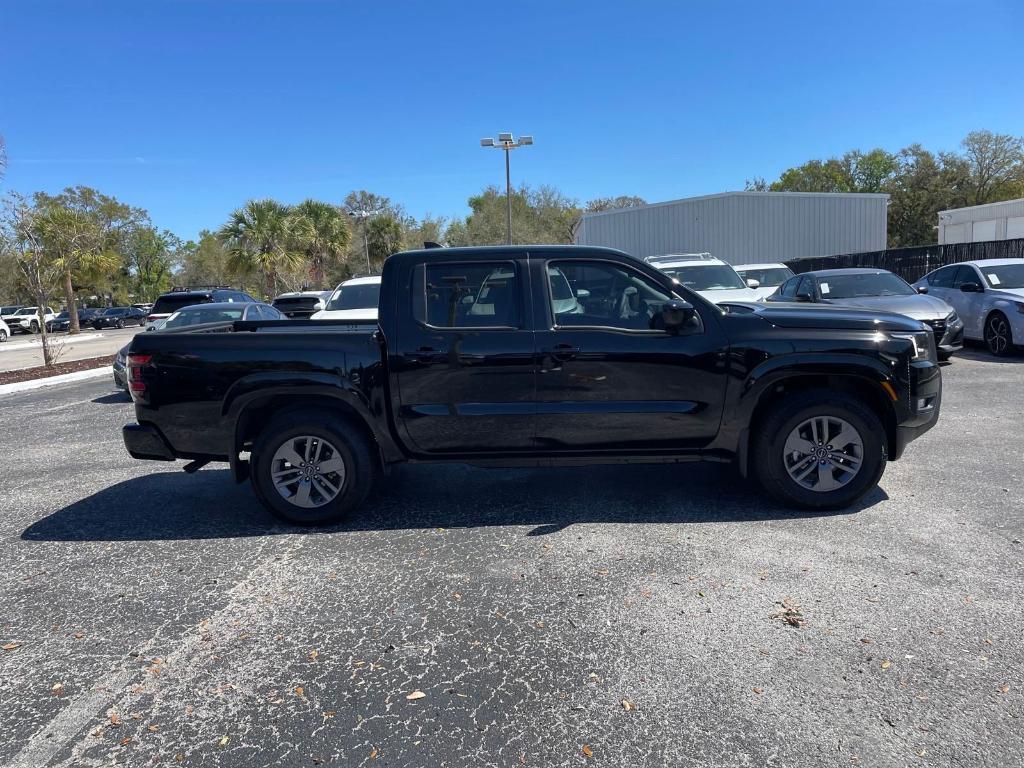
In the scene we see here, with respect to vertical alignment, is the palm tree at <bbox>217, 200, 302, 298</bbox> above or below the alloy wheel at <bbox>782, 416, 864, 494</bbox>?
above

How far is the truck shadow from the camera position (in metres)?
5.00

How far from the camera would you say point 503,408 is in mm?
4824

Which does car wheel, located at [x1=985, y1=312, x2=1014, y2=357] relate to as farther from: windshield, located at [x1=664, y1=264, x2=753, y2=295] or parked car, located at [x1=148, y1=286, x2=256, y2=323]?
parked car, located at [x1=148, y1=286, x2=256, y2=323]

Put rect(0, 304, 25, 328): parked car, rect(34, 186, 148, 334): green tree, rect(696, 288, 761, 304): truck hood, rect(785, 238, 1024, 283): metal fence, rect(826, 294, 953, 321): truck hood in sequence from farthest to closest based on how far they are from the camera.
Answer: rect(0, 304, 25, 328): parked car, rect(34, 186, 148, 334): green tree, rect(785, 238, 1024, 283): metal fence, rect(696, 288, 761, 304): truck hood, rect(826, 294, 953, 321): truck hood

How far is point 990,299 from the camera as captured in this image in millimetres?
12016

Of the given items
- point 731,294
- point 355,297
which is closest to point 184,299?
point 355,297

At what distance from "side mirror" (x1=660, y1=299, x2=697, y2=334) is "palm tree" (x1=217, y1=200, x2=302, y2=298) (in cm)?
3108

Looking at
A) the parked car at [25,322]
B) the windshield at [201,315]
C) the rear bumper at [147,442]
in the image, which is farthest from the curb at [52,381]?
the parked car at [25,322]

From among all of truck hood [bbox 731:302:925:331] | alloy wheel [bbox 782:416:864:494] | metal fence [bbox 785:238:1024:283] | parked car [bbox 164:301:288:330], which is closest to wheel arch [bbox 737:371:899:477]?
alloy wheel [bbox 782:416:864:494]

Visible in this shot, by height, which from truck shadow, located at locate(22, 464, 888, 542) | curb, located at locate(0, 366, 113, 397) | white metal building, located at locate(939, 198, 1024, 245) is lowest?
truck shadow, located at locate(22, 464, 888, 542)

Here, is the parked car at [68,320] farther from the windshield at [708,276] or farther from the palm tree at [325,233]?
the windshield at [708,276]

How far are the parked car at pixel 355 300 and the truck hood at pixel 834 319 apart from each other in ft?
22.7

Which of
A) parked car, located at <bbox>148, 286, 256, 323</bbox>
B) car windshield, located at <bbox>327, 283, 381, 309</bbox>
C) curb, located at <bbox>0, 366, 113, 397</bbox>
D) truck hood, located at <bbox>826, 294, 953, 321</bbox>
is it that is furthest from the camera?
parked car, located at <bbox>148, 286, 256, 323</bbox>

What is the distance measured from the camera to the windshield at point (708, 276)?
13280 millimetres
